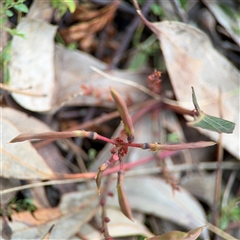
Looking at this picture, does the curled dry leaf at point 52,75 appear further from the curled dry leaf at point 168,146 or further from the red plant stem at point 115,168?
the curled dry leaf at point 168,146

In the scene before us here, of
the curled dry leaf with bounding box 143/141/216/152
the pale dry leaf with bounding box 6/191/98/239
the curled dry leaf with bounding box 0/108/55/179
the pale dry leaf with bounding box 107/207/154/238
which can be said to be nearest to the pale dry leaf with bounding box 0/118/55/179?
the curled dry leaf with bounding box 0/108/55/179

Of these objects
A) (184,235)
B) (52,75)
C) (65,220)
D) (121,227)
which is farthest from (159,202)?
(52,75)

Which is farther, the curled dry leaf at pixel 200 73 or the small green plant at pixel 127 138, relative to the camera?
the curled dry leaf at pixel 200 73

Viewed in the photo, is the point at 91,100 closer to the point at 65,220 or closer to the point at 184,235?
the point at 65,220

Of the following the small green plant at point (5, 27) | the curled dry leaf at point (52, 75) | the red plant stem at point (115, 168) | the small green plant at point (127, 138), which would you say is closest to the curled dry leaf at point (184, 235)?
the small green plant at point (127, 138)

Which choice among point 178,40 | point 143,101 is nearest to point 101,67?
point 143,101

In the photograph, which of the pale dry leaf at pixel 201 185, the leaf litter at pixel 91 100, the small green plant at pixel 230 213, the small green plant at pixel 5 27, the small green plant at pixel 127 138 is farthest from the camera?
the pale dry leaf at pixel 201 185

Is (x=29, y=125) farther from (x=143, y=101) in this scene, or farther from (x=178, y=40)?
(x=178, y=40)
